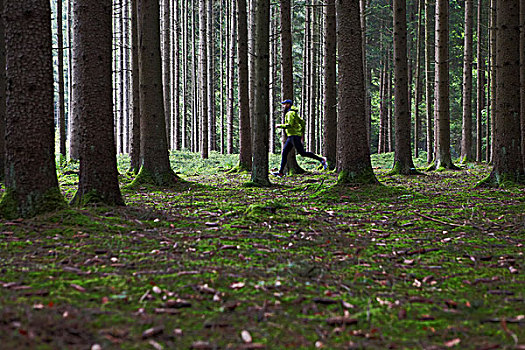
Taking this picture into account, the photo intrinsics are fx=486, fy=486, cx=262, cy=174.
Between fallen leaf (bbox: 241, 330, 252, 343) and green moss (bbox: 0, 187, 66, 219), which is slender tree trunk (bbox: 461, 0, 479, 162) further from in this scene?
fallen leaf (bbox: 241, 330, 252, 343)

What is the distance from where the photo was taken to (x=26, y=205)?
5.72 m

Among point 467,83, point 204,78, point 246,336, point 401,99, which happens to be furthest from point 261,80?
point 204,78

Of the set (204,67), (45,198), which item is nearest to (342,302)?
(45,198)

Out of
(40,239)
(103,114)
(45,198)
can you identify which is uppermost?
(103,114)

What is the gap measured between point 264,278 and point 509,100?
742cm

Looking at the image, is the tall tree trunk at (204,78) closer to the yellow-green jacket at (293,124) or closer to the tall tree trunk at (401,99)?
the yellow-green jacket at (293,124)

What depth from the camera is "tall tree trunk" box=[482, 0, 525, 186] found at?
9297 millimetres

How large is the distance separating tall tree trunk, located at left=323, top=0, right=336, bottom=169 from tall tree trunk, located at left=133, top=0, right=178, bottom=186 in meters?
5.88

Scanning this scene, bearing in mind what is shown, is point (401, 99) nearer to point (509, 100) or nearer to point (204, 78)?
point (509, 100)

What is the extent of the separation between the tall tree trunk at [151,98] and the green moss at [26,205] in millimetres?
4369

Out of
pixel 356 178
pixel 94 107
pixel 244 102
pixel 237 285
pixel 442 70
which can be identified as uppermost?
pixel 442 70

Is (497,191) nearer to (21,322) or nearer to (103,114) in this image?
(103,114)

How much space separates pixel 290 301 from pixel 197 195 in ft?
18.5

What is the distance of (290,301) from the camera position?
11.9ft
